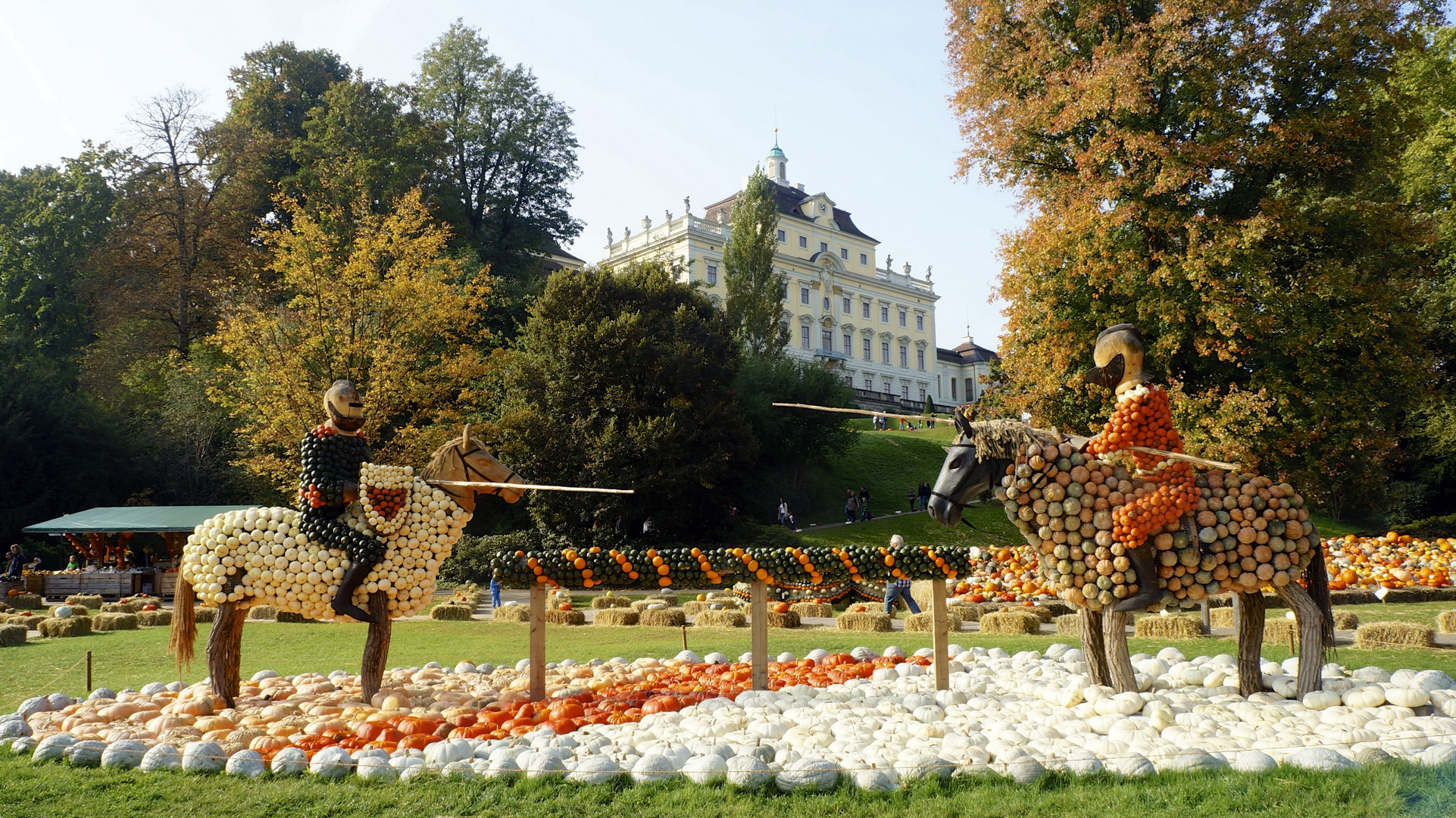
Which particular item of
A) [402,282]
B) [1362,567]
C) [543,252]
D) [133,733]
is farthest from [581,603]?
[543,252]

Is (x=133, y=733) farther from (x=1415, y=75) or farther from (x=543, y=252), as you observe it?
(x=543, y=252)

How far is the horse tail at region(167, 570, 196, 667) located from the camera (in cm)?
920

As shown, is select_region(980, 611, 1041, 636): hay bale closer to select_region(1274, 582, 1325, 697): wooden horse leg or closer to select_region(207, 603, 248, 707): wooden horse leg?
select_region(1274, 582, 1325, 697): wooden horse leg

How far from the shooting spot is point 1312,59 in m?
19.9

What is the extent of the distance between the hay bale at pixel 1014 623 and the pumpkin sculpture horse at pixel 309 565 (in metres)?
8.95

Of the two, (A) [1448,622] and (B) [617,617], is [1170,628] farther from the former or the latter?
(B) [617,617]

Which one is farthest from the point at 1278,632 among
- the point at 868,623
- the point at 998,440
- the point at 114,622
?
the point at 114,622

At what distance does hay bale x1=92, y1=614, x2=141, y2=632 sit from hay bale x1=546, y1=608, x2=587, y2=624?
7.64 metres

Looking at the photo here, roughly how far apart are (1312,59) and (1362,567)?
10435mm

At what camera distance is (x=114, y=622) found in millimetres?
17625

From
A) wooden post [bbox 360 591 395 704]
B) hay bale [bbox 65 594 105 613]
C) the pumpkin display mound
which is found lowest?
hay bale [bbox 65 594 105 613]

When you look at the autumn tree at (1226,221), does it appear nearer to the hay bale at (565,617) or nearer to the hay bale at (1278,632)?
the hay bale at (1278,632)

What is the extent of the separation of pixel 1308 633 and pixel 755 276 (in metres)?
42.9

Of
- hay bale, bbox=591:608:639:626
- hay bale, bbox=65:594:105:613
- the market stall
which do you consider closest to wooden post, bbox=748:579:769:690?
hay bale, bbox=591:608:639:626
